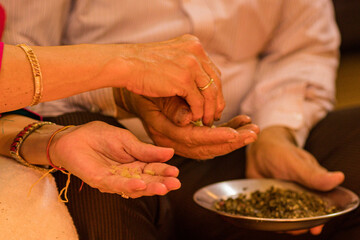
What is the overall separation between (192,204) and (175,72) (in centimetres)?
39

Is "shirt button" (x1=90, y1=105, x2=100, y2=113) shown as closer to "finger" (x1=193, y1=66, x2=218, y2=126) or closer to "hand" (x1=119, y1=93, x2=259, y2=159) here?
"hand" (x1=119, y1=93, x2=259, y2=159)

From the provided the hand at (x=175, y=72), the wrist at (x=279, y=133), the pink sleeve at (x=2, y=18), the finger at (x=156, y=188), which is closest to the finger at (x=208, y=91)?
the hand at (x=175, y=72)

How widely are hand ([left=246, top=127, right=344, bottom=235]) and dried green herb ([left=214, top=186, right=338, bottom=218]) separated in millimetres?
44

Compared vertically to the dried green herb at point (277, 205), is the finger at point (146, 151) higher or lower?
higher

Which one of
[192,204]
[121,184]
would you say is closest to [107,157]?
[121,184]

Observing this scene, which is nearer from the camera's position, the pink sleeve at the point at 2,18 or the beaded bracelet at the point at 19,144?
the beaded bracelet at the point at 19,144

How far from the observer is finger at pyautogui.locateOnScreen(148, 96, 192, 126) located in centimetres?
81

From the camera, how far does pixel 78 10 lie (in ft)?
3.48

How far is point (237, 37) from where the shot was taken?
1.17m

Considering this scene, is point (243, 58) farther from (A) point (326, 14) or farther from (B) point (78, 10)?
(B) point (78, 10)

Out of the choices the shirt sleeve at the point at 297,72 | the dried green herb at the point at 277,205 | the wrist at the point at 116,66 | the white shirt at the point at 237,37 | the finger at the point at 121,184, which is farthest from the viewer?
the shirt sleeve at the point at 297,72

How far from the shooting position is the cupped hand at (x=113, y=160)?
600mm

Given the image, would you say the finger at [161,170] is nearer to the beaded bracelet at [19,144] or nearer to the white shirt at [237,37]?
the beaded bracelet at [19,144]

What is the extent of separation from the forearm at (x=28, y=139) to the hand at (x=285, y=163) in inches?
21.8
